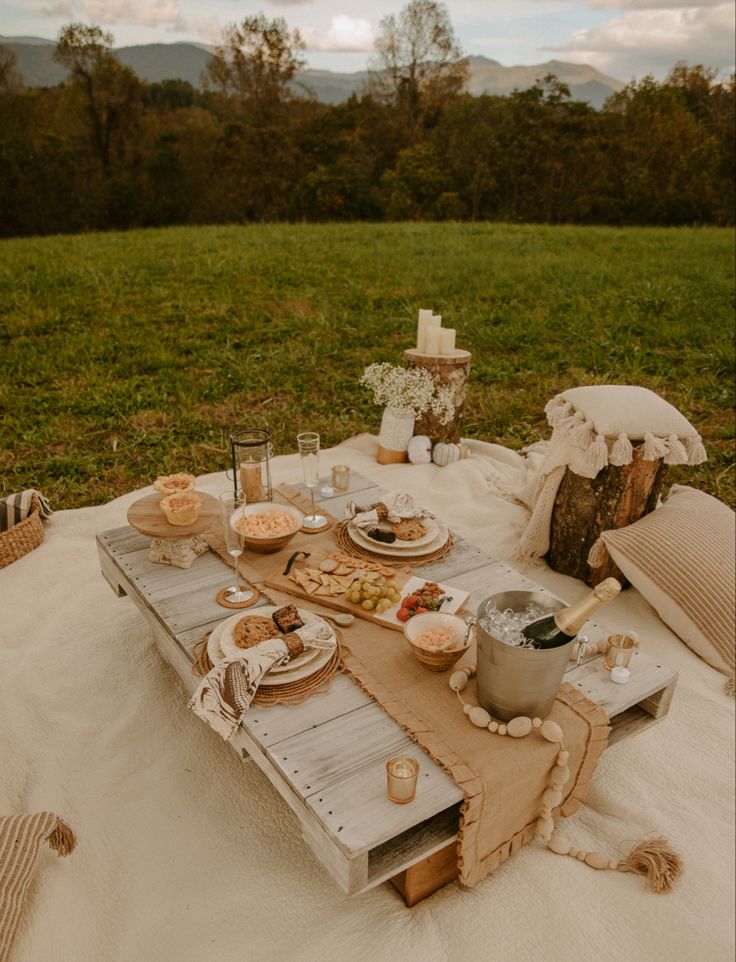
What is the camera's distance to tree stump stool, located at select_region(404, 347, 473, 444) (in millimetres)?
5043

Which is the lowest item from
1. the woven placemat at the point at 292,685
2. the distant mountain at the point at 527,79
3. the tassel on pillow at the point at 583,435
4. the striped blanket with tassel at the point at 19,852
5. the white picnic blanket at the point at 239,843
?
the white picnic blanket at the point at 239,843

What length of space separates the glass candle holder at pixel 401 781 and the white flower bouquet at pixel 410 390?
332 cm

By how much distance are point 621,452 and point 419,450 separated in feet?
6.26

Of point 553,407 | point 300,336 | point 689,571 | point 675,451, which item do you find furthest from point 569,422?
point 300,336

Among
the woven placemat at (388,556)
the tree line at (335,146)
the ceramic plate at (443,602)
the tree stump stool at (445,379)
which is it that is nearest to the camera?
the ceramic plate at (443,602)

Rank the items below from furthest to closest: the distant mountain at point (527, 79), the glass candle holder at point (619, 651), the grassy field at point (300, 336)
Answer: the distant mountain at point (527, 79) → the grassy field at point (300, 336) → the glass candle holder at point (619, 651)

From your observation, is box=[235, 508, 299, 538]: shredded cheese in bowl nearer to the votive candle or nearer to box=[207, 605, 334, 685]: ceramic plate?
box=[207, 605, 334, 685]: ceramic plate

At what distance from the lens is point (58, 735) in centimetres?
281

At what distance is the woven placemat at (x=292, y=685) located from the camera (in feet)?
7.11

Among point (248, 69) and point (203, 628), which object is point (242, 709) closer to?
point (203, 628)

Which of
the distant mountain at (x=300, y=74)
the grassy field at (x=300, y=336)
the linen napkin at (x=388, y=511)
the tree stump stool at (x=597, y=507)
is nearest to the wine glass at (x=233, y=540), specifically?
the linen napkin at (x=388, y=511)

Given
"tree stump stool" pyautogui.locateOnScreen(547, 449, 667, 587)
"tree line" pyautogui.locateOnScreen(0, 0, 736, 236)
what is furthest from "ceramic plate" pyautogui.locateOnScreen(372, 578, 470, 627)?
"tree line" pyautogui.locateOnScreen(0, 0, 736, 236)

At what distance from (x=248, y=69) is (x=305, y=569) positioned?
92.5ft

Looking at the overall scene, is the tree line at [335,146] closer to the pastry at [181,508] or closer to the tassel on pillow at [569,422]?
the tassel on pillow at [569,422]
